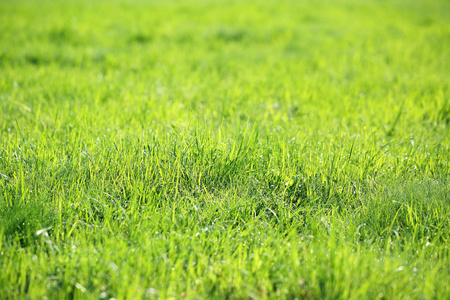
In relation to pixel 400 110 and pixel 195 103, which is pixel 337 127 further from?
pixel 195 103

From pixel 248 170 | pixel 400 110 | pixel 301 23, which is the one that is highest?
pixel 301 23

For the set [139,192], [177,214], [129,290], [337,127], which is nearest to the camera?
[129,290]

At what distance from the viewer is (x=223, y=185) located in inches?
93.4

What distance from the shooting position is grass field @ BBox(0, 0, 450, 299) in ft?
5.30

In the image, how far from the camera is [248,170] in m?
2.45

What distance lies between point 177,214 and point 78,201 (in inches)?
24.9

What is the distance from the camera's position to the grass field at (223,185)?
5.30 ft

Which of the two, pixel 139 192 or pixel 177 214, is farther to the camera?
pixel 139 192

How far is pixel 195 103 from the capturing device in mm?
3865

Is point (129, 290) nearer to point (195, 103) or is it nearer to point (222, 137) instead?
point (222, 137)

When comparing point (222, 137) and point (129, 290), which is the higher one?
point (222, 137)

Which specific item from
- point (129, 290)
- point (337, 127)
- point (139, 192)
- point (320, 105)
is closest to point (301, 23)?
point (320, 105)

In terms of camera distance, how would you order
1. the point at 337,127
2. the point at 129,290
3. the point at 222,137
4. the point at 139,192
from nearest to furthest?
the point at 129,290 → the point at 139,192 → the point at 222,137 → the point at 337,127

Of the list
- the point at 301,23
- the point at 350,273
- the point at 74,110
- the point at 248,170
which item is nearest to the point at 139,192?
the point at 248,170
